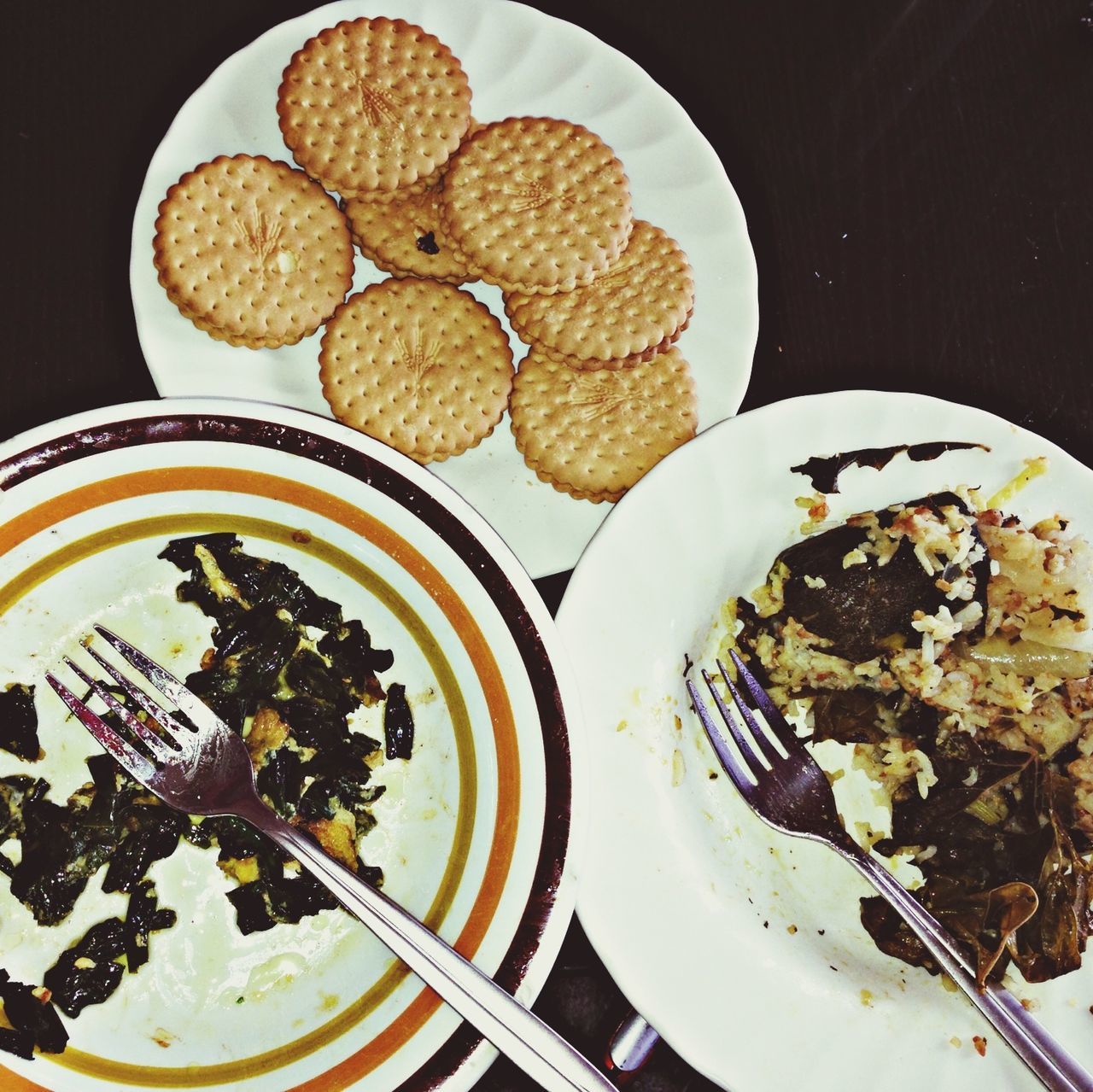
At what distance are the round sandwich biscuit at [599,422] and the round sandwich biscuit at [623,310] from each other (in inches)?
1.4

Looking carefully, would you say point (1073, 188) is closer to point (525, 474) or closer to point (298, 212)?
point (525, 474)

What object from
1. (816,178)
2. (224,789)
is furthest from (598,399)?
(224,789)

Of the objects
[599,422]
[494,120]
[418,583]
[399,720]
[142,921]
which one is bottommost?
[142,921]

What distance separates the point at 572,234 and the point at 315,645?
0.77 m

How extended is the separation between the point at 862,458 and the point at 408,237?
2.71ft

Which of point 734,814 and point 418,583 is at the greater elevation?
point 734,814

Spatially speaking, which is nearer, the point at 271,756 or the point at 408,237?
the point at 271,756

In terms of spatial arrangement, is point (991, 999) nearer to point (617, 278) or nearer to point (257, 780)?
point (257, 780)

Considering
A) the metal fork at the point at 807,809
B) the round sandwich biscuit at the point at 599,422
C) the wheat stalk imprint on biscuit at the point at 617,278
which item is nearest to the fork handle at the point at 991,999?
the metal fork at the point at 807,809

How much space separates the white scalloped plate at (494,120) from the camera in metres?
1.41

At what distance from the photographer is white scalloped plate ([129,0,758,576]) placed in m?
1.41

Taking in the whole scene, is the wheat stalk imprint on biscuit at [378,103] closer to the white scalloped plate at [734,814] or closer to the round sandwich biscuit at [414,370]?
the round sandwich biscuit at [414,370]

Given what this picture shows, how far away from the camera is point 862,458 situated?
4.69 ft

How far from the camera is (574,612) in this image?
1323 mm
